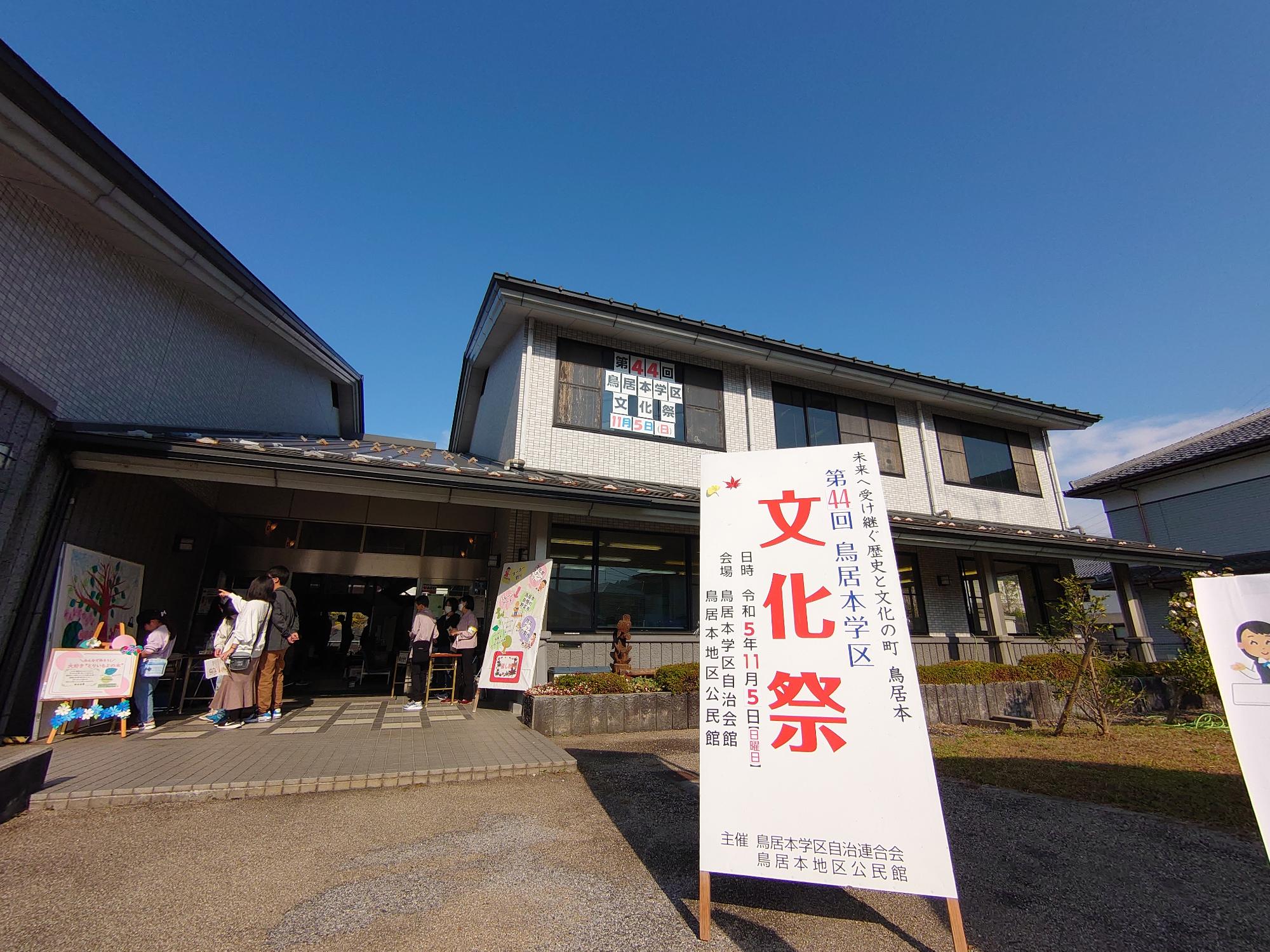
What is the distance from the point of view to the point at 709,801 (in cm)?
279

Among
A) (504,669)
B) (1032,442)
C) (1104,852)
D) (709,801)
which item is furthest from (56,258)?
(1032,442)

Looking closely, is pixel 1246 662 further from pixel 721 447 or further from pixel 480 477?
pixel 721 447

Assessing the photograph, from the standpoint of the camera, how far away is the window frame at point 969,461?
12969 mm

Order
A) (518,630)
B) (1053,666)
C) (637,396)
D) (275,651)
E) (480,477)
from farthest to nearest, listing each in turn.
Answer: (637,396), (1053,666), (518,630), (275,651), (480,477)

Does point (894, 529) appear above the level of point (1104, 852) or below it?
above

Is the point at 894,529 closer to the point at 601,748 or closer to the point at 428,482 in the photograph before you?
the point at 601,748

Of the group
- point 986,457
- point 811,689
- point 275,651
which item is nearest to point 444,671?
point 275,651

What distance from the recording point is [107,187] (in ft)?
20.5

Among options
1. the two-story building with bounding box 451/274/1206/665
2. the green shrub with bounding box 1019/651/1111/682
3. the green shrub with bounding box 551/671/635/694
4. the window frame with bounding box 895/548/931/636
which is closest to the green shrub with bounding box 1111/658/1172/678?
the green shrub with bounding box 1019/651/1111/682

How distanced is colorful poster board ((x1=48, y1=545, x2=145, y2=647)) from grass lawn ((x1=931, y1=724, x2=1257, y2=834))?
941cm

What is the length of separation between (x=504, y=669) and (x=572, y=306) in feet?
20.8

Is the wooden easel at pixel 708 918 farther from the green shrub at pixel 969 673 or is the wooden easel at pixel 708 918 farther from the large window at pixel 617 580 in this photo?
the green shrub at pixel 969 673

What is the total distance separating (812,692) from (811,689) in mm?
13

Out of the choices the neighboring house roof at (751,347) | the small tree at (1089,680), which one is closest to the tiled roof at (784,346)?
the neighboring house roof at (751,347)
